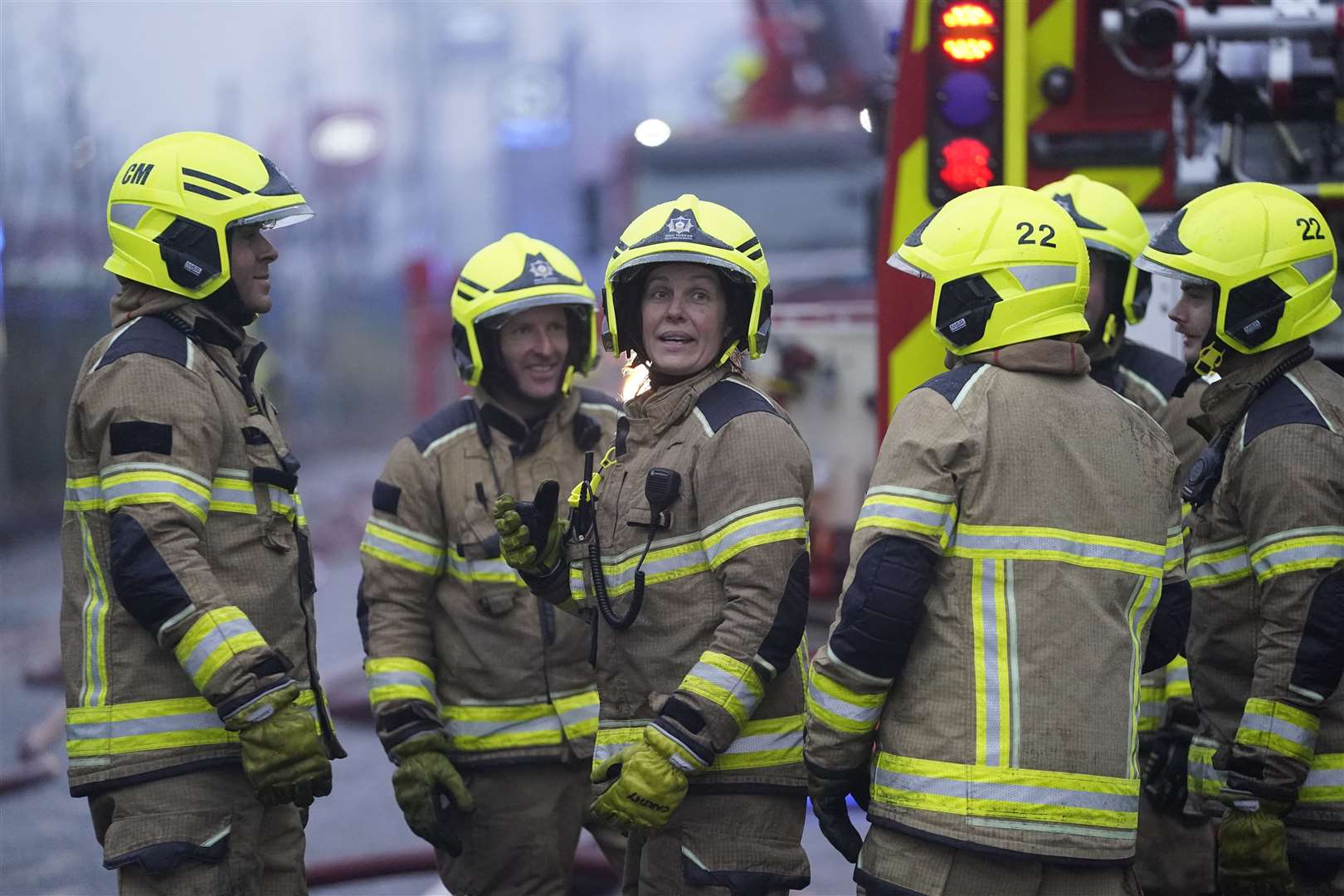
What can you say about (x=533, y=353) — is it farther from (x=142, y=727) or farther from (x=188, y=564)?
(x=142, y=727)

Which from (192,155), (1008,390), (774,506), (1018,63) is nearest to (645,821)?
(774,506)

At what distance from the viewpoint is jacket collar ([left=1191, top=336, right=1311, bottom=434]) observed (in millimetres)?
3387

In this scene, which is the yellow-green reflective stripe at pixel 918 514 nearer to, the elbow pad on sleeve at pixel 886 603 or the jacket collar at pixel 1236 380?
the elbow pad on sleeve at pixel 886 603

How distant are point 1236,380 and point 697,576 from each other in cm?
124

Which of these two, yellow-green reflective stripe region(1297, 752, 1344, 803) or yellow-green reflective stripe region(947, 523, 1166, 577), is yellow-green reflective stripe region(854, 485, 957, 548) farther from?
yellow-green reflective stripe region(1297, 752, 1344, 803)

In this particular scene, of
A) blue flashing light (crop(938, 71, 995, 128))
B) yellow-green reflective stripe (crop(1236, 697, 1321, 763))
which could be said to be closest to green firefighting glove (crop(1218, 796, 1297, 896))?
yellow-green reflective stripe (crop(1236, 697, 1321, 763))

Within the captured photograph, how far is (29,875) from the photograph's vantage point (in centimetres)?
534

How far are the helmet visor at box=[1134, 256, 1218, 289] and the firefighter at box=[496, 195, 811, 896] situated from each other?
0.86m

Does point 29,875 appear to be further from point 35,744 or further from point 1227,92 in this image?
point 1227,92

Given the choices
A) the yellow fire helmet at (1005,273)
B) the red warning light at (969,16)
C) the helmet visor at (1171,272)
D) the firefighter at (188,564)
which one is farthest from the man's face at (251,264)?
the red warning light at (969,16)

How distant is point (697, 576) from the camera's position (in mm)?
3164

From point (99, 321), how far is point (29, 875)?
8.02m

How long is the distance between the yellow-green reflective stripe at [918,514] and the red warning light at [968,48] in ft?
7.16

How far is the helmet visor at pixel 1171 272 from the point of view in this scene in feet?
11.3
